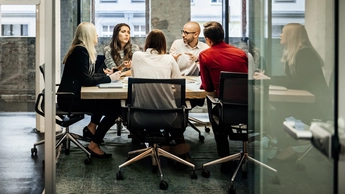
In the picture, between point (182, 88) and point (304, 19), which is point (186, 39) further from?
point (304, 19)

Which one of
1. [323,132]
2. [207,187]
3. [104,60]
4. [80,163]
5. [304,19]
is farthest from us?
[104,60]

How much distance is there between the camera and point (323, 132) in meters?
0.85

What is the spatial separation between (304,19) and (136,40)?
548cm

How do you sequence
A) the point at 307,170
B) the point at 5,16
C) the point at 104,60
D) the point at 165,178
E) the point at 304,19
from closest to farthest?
1. the point at 304,19
2. the point at 307,170
3. the point at 165,178
4. the point at 104,60
5. the point at 5,16

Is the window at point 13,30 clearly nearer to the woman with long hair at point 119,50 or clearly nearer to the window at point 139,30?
the woman with long hair at point 119,50

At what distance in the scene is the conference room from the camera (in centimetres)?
129

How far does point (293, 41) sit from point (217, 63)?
1678 millimetres

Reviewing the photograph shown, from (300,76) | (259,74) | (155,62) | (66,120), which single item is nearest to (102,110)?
(66,120)

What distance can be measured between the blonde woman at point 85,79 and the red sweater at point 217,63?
3.12ft

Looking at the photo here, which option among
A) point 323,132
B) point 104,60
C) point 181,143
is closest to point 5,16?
point 104,60

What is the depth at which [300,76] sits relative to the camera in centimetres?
158

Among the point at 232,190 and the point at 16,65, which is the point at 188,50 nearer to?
the point at 16,65

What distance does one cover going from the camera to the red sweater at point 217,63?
328 centimetres

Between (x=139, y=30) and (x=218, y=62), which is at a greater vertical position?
(x=139, y=30)
